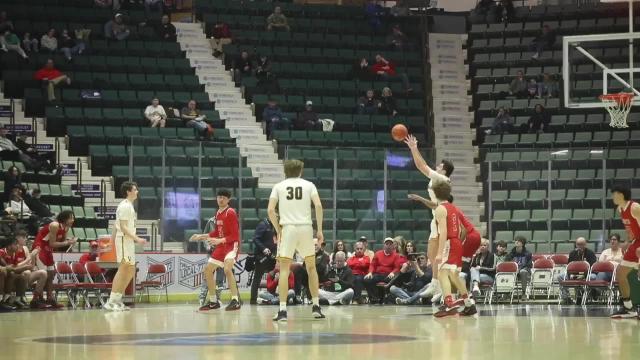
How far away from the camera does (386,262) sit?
2231cm

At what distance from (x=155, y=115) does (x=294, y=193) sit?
1537 cm

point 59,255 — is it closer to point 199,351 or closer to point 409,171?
point 409,171

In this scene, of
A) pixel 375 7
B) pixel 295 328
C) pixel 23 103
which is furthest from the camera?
pixel 375 7

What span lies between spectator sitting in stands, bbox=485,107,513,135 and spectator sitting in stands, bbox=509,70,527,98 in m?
1.91

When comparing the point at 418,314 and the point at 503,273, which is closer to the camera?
the point at 418,314

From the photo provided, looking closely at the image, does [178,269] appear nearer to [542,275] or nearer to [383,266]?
[383,266]

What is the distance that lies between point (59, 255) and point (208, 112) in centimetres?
986

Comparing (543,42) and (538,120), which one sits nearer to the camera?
(538,120)

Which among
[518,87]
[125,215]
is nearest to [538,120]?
[518,87]

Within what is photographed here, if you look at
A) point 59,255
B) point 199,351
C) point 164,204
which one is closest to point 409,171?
point 164,204

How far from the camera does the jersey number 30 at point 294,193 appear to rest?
46.4 feet

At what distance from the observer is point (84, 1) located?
34031 millimetres

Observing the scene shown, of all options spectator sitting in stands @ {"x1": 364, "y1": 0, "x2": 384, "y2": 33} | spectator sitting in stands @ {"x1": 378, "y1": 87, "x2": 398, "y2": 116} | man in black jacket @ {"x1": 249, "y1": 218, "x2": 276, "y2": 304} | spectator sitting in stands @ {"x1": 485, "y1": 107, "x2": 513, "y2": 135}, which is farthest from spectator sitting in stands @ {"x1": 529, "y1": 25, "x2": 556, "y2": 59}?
man in black jacket @ {"x1": 249, "y1": 218, "x2": 276, "y2": 304}

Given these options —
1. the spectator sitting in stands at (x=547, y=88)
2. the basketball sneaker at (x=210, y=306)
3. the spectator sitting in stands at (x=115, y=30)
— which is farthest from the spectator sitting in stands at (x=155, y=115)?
the basketball sneaker at (x=210, y=306)
